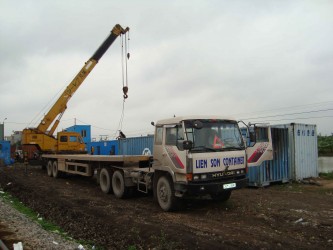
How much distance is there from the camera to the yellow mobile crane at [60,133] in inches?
781

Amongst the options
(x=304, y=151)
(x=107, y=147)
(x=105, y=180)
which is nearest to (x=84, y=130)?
(x=107, y=147)

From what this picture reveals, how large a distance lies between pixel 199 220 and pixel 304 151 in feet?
29.2

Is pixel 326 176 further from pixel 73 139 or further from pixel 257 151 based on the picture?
pixel 73 139

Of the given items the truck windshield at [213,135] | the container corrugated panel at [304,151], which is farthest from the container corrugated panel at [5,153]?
the truck windshield at [213,135]

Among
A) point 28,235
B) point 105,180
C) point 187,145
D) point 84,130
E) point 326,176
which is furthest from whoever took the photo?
point 84,130

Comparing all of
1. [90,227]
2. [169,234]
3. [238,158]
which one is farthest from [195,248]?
[238,158]

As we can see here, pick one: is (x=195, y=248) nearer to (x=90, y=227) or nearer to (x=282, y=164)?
(x=90, y=227)

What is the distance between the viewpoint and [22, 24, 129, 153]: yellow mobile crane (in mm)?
19844

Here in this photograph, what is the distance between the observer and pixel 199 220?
7465 millimetres

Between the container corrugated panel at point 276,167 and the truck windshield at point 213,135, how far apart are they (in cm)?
476

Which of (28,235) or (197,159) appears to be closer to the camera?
(28,235)

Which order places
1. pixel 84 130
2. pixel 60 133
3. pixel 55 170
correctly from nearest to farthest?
1. pixel 55 170
2. pixel 60 133
3. pixel 84 130

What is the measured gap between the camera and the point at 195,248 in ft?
18.0

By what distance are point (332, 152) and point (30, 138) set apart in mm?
31213
